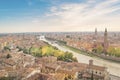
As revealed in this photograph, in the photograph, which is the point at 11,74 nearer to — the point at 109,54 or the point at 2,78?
the point at 2,78

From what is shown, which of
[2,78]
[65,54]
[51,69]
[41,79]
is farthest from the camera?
[65,54]

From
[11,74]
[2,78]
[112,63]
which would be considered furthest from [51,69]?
[112,63]

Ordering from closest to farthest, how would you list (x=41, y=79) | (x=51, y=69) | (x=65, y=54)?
1. (x=41, y=79)
2. (x=51, y=69)
3. (x=65, y=54)

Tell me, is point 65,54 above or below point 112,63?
above

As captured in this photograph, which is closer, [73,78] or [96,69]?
[73,78]

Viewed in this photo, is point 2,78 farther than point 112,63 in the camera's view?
No

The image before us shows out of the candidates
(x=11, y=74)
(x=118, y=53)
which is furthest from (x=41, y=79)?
(x=118, y=53)

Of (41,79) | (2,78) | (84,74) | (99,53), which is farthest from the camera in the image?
(99,53)

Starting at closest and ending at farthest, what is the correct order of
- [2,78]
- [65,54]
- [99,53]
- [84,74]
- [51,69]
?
[2,78] < [84,74] < [51,69] < [65,54] < [99,53]

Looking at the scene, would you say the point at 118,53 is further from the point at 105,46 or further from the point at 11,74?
the point at 11,74
